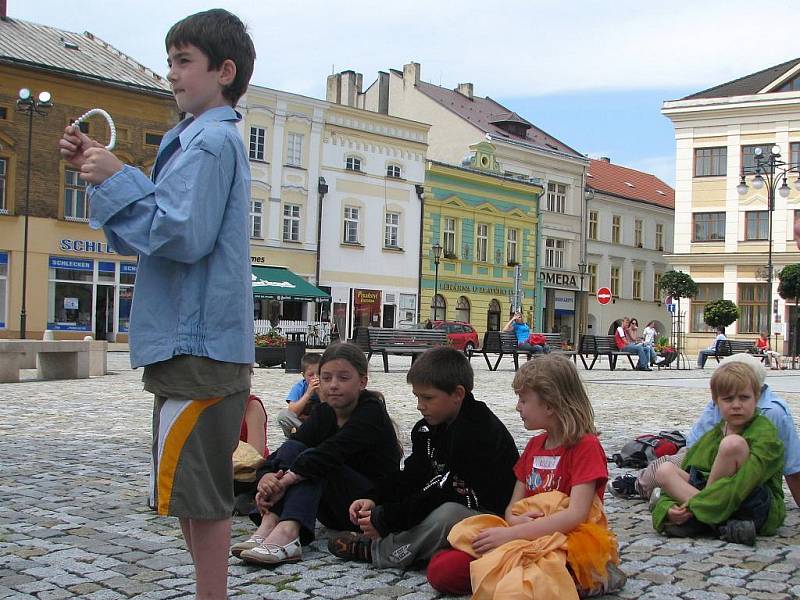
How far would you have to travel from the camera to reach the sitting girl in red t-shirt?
3.63 metres

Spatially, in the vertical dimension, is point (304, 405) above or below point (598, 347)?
below

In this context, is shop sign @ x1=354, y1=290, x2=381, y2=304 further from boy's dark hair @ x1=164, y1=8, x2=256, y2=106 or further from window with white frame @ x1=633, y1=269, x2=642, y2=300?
boy's dark hair @ x1=164, y1=8, x2=256, y2=106

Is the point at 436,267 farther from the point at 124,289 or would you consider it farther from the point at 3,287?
the point at 3,287

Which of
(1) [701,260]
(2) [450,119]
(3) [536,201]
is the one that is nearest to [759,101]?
(1) [701,260]

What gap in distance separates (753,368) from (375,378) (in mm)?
13835

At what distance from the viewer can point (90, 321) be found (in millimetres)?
33062

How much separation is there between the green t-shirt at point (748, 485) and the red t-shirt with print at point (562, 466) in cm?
110

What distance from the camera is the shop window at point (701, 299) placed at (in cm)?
4984

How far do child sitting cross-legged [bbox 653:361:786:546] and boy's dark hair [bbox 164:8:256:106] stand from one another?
9.97 feet

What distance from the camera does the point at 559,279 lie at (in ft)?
165

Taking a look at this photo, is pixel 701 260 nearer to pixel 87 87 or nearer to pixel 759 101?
pixel 759 101

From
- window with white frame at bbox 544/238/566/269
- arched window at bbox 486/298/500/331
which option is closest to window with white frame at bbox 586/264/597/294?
window with white frame at bbox 544/238/566/269

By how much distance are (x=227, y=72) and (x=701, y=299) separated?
49911 millimetres

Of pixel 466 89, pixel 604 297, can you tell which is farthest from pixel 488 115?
pixel 604 297
